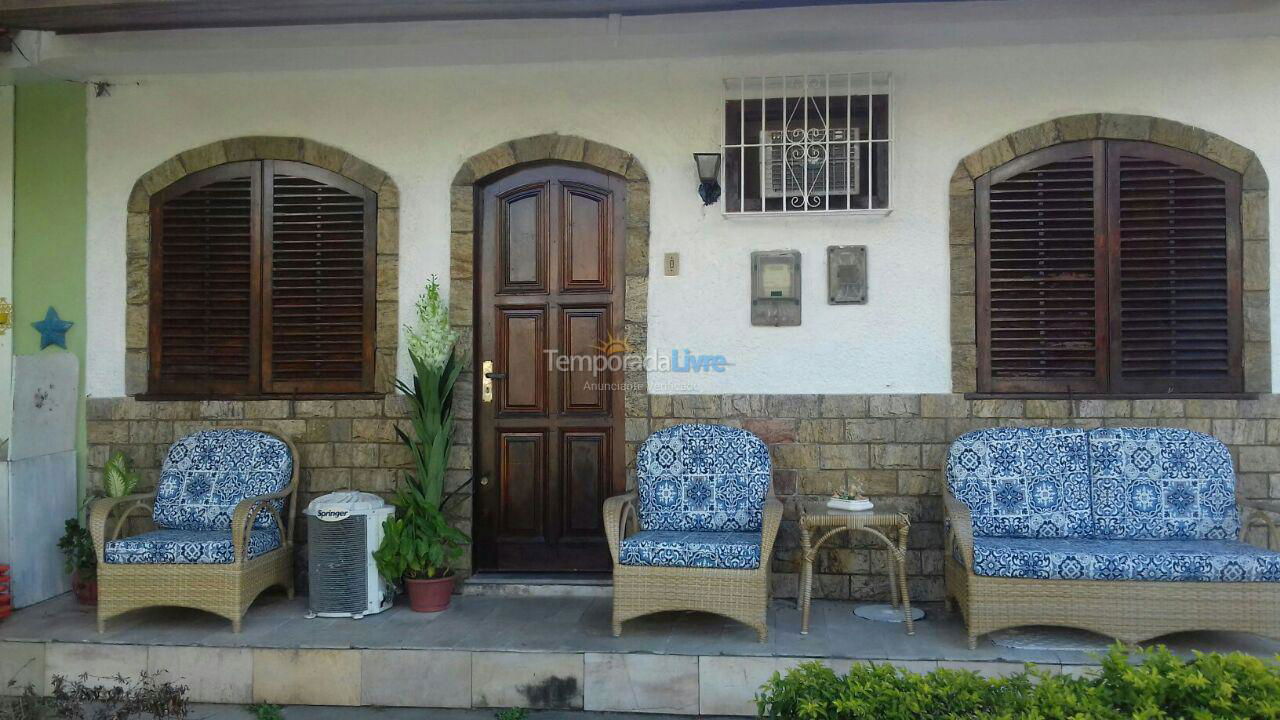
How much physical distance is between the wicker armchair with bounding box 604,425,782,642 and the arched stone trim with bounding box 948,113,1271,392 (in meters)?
1.30

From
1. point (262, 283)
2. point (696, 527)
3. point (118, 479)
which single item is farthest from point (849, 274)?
point (118, 479)

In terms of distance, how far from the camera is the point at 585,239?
5.09 m

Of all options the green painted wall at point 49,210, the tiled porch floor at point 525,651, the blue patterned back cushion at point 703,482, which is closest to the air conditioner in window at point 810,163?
the blue patterned back cushion at point 703,482

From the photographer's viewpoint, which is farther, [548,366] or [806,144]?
[548,366]

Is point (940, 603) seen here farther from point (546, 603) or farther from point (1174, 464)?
point (546, 603)

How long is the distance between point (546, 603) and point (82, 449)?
2942mm

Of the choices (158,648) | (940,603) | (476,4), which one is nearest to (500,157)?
(476,4)

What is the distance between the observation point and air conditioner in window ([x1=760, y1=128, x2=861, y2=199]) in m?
4.80

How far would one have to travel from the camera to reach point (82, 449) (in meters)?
5.27

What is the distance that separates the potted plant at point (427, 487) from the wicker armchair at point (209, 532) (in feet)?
1.99

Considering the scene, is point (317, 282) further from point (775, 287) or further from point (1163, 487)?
point (1163, 487)

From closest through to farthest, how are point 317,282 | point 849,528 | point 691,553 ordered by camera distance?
point 691,553
point 849,528
point 317,282

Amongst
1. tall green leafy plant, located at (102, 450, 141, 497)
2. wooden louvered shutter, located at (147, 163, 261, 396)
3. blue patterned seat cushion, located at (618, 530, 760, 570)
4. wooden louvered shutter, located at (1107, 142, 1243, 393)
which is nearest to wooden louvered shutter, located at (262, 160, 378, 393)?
wooden louvered shutter, located at (147, 163, 261, 396)

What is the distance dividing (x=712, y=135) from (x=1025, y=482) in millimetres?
2449
